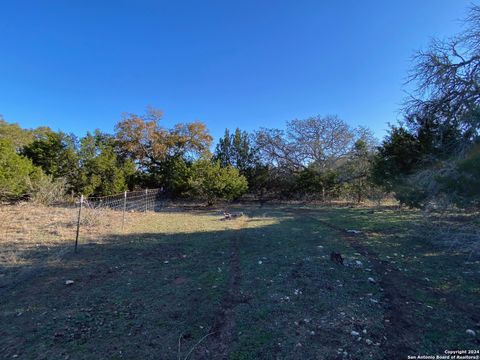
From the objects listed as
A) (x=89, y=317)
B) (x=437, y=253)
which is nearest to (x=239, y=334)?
(x=89, y=317)

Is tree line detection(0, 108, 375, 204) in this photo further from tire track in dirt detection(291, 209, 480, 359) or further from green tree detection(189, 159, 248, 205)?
tire track in dirt detection(291, 209, 480, 359)

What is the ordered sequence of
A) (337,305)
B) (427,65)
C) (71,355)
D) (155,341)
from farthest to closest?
(427,65) → (337,305) → (155,341) → (71,355)

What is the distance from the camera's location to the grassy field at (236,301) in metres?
2.44

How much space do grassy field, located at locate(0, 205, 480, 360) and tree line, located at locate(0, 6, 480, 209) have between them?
3137 millimetres

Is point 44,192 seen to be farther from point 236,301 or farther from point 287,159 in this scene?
point 287,159

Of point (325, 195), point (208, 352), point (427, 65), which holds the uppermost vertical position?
point (427, 65)

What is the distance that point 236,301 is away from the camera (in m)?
3.35

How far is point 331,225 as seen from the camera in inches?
373

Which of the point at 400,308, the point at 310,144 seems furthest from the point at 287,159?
the point at 400,308

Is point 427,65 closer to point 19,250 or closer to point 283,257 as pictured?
point 283,257

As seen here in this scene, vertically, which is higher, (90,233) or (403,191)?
(403,191)

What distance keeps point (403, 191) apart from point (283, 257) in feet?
20.7

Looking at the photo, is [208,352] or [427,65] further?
Answer: [427,65]

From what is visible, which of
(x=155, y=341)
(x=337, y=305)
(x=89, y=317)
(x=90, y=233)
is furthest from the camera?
(x=90, y=233)
